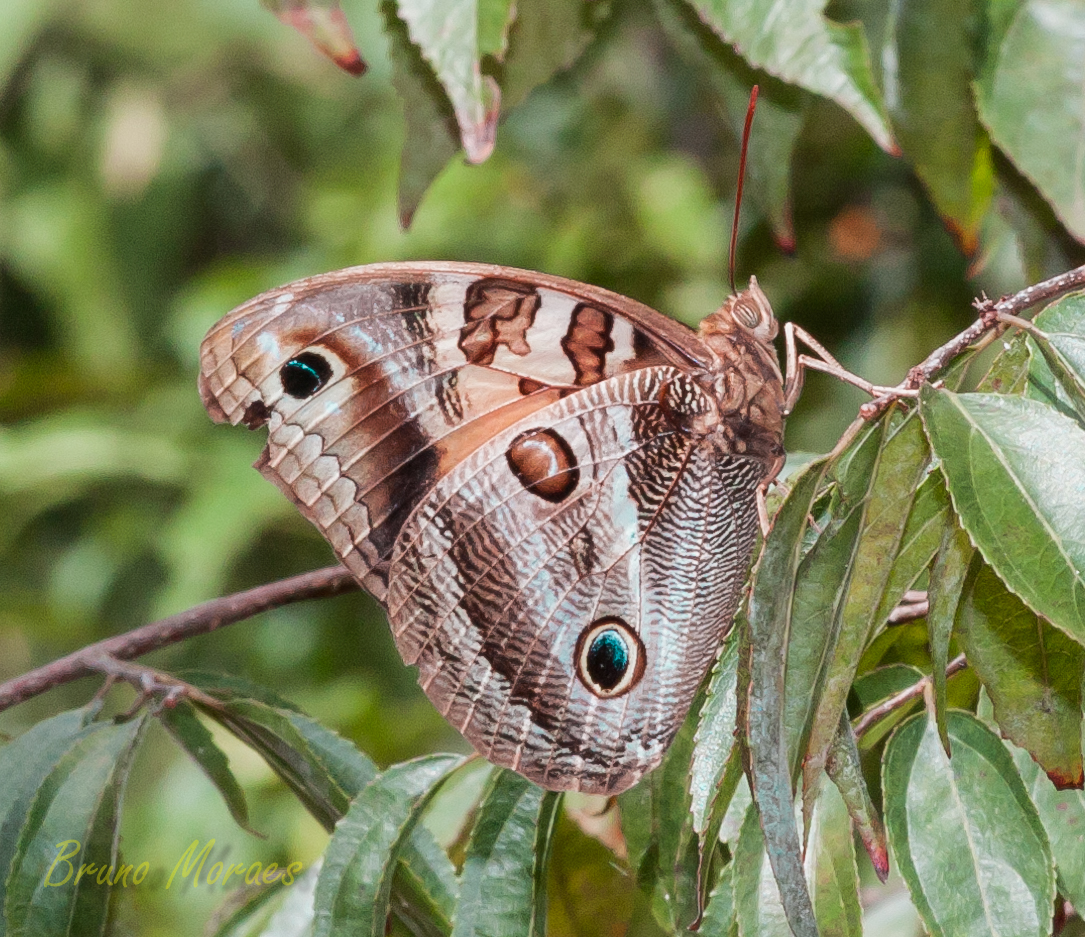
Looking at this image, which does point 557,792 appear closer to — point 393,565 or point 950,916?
point 393,565

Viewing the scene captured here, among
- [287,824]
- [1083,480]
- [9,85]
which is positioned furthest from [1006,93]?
[9,85]

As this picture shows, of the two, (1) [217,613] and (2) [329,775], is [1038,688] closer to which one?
(2) [329,775]

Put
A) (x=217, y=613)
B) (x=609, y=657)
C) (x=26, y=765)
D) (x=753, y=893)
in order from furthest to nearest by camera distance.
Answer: (x=217, y=613)
(x=26, y=765)
(x=609, y=657)
(x=753, y=893)

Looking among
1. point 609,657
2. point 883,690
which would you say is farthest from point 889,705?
point 609,657

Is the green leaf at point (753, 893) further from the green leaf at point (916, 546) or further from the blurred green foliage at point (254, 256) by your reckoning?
the blurred green foliage at point (254, 256)

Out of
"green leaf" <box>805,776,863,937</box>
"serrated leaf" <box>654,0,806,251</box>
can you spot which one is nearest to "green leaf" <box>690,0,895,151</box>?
"serrated leaf" <box>654,0,806,251</box>

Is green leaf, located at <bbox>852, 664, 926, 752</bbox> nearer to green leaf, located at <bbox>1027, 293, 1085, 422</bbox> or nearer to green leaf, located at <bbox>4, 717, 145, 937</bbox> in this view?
green leaf, located at <bbox>1027, 293, 1085, 422</bbox>
